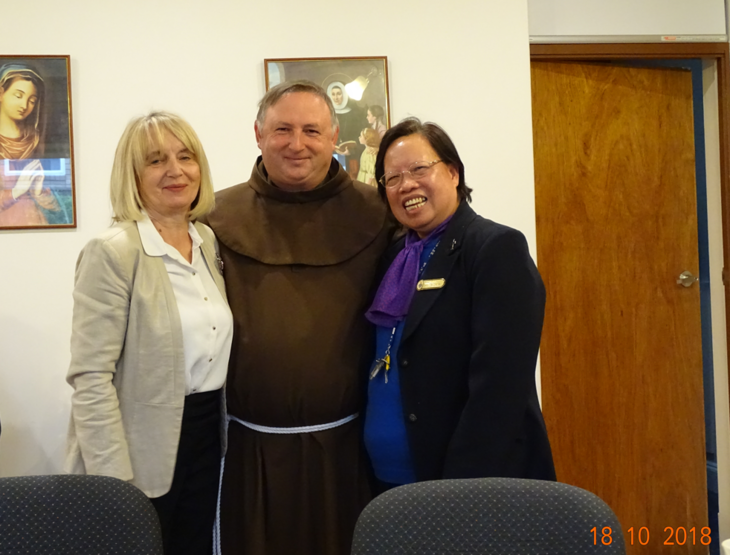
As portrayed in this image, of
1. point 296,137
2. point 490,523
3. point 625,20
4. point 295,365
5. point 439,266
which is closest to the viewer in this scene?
point 490,523

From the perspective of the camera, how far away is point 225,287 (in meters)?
1.76

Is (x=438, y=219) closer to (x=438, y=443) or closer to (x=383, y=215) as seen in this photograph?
(x=383, y=215)

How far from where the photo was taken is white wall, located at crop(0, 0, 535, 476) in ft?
8.05

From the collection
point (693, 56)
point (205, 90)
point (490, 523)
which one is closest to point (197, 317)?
point (490, 523)

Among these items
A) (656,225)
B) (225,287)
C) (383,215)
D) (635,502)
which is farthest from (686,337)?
(225,287)

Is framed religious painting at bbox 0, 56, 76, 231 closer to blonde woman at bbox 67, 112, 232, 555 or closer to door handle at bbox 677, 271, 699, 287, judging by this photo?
blonde woman at bbox 67, 112, 232, 555

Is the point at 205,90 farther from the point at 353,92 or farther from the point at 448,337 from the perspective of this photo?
the point at 448,337

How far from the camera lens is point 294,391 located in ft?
5.56

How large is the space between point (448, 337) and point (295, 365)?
1.52 ft

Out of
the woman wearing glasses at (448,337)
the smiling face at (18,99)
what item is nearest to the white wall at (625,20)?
the woman wearing glasses at (448,337)

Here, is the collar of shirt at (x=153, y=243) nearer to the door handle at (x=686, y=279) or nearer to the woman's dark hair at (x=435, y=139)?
the woman's dark hair at (x=435, y=139)

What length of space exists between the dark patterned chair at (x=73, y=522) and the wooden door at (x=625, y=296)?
7.42ft

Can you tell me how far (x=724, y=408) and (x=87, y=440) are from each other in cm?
292

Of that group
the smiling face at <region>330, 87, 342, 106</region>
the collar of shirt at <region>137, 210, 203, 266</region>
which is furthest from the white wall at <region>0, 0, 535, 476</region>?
the collar of shirt at <region>137, 210, 203, 266</region>
